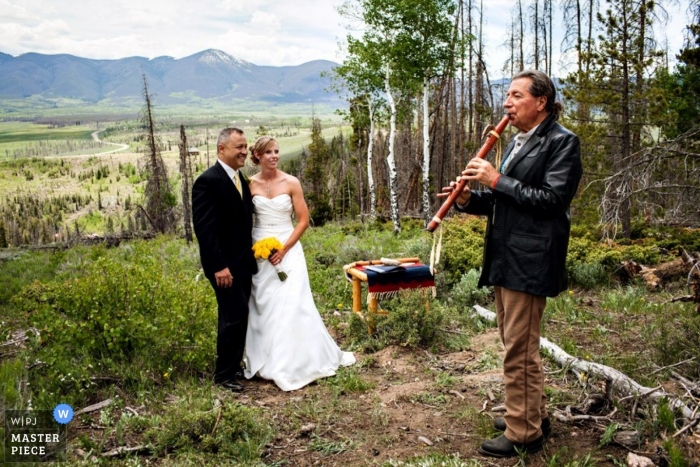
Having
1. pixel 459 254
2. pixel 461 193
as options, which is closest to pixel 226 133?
pixel 461 193

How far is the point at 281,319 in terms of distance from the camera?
5.44m

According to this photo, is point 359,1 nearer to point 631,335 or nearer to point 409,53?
point 409,53

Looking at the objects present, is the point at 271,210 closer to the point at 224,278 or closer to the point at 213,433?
the point at 224,278

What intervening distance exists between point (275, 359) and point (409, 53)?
17104 millimetres

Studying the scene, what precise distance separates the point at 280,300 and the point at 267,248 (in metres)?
0.58

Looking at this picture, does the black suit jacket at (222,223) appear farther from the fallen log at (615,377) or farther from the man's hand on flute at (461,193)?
the fallen log at (615,377)

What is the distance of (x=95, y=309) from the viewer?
16.9ft

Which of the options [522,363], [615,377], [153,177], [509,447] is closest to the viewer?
[522,363]

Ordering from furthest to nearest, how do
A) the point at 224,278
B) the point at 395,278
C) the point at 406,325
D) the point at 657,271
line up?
1. the point at 657,271
2. the point at 395,278
3. the point at 406,325
4. the point at 224,278

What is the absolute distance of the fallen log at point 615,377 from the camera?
361 centimetres

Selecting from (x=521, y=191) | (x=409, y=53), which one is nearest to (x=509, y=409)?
(x=521, y=191)

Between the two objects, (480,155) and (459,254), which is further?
(459,254)

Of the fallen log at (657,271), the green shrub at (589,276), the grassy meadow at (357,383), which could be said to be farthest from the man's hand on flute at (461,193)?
the fallen log at (657,271)

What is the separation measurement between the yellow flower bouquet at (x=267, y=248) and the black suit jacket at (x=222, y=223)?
0.27 ft
